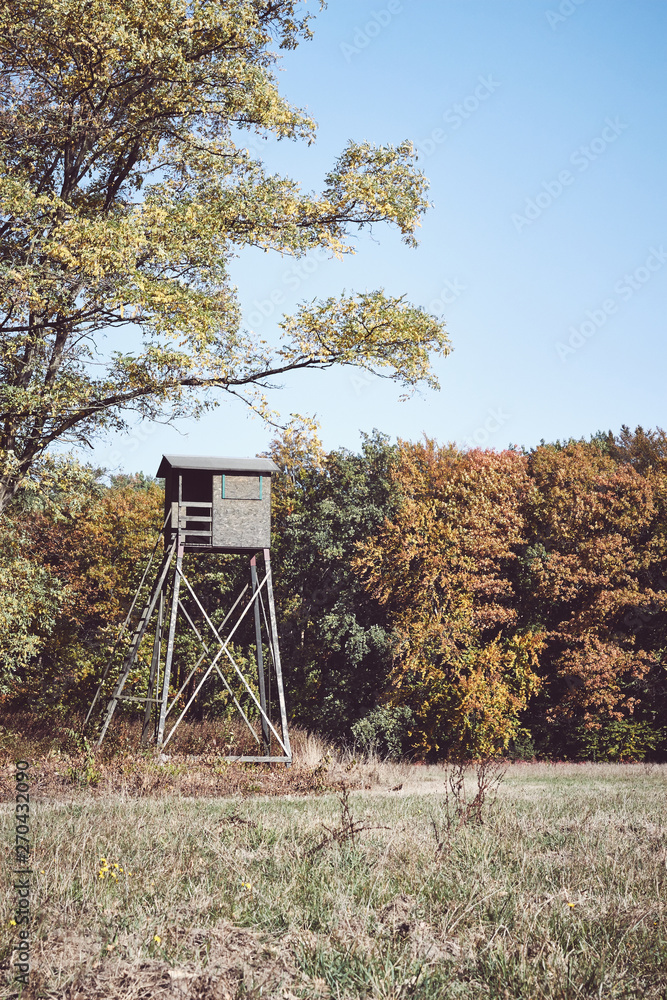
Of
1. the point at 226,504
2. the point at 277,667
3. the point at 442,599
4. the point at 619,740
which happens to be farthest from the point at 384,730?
the point at 226,504

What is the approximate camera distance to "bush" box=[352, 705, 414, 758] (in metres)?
26.8

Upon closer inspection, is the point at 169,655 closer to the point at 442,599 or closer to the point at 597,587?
the point at 442,599

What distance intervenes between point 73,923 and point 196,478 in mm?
13822

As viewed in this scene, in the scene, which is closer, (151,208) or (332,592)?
(151,208)

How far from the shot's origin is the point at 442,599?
28.1 metres

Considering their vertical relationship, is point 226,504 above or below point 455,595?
above

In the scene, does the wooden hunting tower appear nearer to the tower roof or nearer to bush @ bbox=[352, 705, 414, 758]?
the tower roof

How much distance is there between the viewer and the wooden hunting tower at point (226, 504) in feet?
56.5

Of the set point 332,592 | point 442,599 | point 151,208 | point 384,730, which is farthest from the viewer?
point 332,592

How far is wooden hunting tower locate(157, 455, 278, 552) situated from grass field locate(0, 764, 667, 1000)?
377 inches

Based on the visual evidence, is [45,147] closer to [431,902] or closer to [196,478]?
[196,478]

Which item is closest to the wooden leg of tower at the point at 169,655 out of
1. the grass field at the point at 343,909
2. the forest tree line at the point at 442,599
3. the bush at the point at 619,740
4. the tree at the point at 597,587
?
the grass field at the point at 343,909

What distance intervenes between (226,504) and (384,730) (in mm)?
12803

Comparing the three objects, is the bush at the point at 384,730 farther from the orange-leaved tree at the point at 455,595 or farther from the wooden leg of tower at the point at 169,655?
the wooden leg of tower at the point at 169,655
